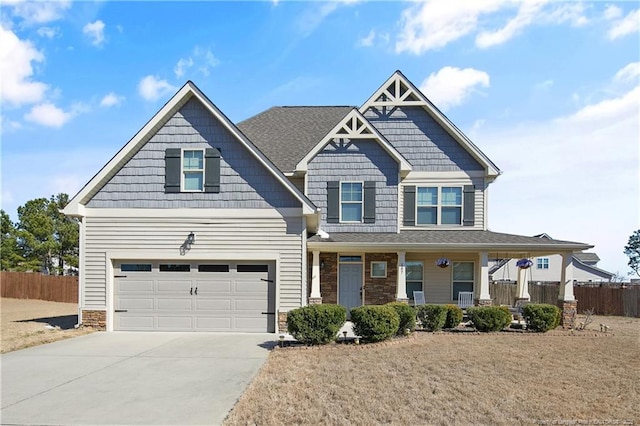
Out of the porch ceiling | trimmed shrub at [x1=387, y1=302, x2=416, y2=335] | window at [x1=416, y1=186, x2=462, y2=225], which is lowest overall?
trimmed shrub at [x1=387, y1=302, x2=416, y2=335]

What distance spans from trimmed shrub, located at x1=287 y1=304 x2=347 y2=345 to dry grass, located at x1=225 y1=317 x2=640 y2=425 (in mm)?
401

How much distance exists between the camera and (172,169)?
13711mm

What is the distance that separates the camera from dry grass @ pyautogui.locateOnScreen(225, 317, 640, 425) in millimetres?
6102

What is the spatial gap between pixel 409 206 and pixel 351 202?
2.22 meters

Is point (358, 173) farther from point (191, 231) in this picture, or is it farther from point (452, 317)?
point (191, 231)

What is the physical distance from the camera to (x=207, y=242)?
13578 mm

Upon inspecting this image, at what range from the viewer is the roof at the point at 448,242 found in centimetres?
1498

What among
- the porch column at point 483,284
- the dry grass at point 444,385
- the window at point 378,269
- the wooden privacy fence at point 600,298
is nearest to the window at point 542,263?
the wooden privacy fence at point 600,298

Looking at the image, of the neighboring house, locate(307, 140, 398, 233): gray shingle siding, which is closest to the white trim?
locate(307, 140, 398, 233): gray shingle siding

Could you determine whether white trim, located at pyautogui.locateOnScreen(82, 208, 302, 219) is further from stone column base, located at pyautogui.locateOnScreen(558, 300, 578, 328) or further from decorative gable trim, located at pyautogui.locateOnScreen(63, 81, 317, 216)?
stone column base, located at pyautogui.locateOnScreen(558, 300, 578, 328)

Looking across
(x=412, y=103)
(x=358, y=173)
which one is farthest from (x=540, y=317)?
(x=412, y=103)

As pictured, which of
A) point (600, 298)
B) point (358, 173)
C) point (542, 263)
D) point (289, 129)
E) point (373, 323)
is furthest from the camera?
point (542, 263)

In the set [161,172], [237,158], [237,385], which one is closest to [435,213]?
[237,158]

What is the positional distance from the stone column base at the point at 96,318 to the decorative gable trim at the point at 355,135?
7.60 meters
